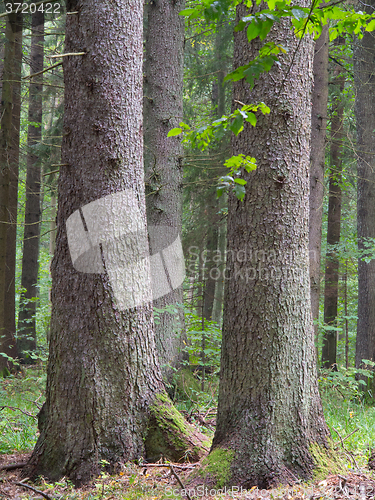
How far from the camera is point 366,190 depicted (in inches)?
351

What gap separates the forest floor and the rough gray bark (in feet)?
20.2

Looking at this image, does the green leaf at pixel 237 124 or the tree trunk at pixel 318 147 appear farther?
the tree trunk at pixel 318 147

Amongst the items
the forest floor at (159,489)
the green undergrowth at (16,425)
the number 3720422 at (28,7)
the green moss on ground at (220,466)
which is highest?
the number 3720422 at (28,7)

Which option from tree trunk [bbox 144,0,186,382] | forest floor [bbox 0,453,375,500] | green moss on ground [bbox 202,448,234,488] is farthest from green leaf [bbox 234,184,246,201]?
tree trunk [bbox 144,0,186,382]

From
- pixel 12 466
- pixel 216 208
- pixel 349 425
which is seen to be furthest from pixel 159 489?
pixel 216 208

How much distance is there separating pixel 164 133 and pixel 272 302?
14.4ft

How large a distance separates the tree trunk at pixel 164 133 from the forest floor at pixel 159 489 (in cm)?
313

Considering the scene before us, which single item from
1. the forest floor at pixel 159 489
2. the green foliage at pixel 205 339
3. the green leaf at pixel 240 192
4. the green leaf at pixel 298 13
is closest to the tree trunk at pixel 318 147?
the green foliage at pixel 205 339

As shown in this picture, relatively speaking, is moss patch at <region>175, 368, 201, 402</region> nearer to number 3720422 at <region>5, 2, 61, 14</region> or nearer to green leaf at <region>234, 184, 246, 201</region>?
green leaf at <region>234, 184, 246, 201</region>

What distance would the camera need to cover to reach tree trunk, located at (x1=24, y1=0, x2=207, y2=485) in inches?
121

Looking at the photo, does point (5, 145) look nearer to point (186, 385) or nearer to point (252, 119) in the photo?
point (186, 385)

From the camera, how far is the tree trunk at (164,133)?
6211mm

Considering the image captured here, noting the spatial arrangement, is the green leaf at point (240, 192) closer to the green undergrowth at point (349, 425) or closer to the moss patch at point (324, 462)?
the moss patch at point (324, 462)

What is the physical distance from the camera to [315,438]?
110 inches
